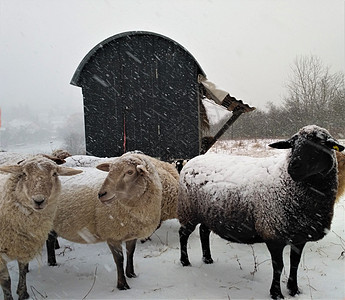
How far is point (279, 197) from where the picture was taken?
3.31 meters

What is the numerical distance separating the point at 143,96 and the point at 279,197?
731 cm

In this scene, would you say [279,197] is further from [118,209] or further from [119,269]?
[119,269]

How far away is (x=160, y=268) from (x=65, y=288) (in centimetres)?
131

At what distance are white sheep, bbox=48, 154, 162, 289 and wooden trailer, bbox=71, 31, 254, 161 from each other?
579cm

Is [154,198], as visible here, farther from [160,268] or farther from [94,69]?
[94,69]

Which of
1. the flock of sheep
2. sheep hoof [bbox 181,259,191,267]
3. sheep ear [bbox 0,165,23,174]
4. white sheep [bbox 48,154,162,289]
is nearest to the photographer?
the flock of sheep

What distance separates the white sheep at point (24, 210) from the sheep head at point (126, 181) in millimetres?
617

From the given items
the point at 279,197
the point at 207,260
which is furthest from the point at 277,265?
the point at 207,260

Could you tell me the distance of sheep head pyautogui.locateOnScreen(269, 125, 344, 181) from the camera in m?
3.05

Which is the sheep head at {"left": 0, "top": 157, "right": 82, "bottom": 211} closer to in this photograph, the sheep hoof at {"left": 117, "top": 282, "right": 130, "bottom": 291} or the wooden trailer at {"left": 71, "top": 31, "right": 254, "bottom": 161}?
the sheep hoof at {"left": 117, "top": 282, "right": 130, "bottom": 291}

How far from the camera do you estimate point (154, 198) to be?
399cm

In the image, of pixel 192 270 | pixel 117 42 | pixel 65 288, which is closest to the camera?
pixel 65 288

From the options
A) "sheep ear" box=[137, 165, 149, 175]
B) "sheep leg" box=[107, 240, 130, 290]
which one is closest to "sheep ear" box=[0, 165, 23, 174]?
"sheep ear" box=[137, 165, 149, 175]

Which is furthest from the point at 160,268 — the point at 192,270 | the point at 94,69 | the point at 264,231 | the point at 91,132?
the point at 94,69
